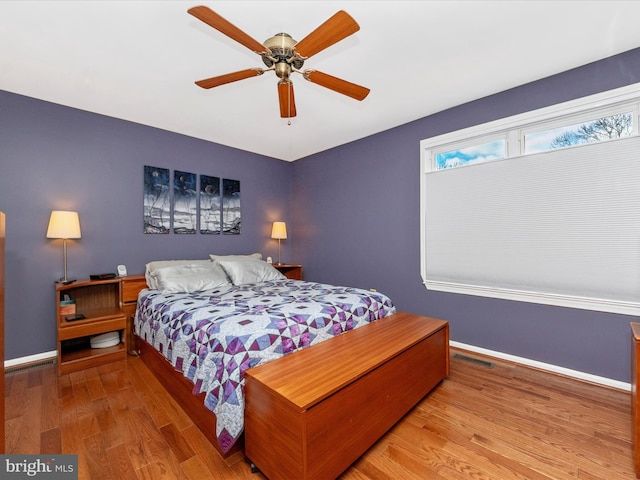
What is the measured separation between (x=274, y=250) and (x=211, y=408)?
134 inches

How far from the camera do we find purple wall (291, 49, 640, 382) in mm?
2387

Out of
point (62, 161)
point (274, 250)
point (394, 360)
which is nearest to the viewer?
point (394, 360)

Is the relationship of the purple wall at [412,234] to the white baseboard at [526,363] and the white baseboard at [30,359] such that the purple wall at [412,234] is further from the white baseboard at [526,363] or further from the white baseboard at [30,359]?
the white baseboard at [30,359]

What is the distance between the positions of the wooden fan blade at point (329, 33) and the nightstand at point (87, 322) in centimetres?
287

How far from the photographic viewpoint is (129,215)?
3398 millimetres

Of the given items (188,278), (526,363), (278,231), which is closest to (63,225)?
(188,278)

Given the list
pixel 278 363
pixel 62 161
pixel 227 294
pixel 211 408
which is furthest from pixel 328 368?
pixel 62 161

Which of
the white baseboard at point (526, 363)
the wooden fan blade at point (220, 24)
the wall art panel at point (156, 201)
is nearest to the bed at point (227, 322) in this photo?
the wall art panel at point (156, 201)

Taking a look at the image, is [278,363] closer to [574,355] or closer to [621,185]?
[574,355]

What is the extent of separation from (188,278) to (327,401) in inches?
86.6

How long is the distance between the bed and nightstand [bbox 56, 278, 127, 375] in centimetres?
28

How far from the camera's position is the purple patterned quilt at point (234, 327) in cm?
158

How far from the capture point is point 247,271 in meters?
3.47

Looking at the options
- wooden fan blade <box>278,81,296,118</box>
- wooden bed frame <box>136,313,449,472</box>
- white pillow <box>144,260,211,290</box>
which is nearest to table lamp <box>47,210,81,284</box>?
white pillow <box>144,260,211,290</box>
